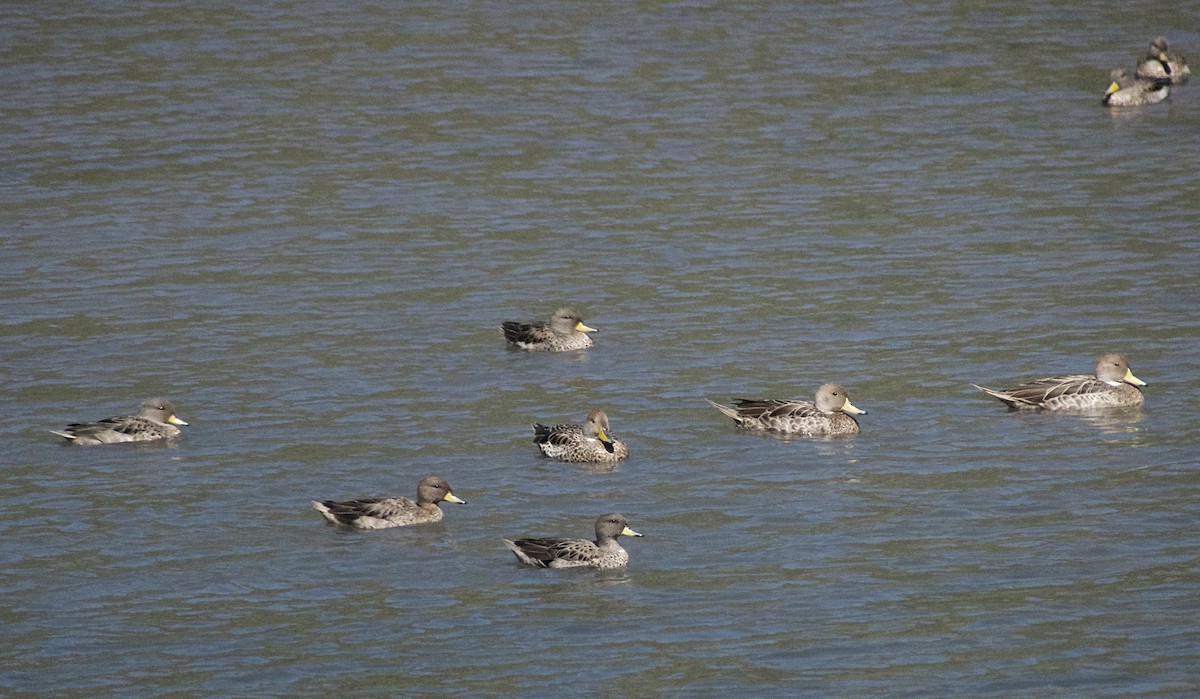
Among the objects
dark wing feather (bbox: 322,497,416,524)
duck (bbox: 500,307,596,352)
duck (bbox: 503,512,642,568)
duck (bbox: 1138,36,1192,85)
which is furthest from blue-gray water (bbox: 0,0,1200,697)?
duck (bbox: 1138,36,1192,85)

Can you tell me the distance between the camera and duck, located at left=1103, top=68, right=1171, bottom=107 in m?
37.0

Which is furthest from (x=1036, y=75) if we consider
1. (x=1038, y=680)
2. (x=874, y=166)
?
(x=1038, y=680)

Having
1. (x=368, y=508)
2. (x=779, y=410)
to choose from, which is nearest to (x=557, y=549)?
(x=368, y=508)

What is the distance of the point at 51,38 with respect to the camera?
48156 millimetres

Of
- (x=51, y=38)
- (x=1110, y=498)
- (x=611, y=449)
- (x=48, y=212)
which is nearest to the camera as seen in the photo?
(x=1110, y=498)

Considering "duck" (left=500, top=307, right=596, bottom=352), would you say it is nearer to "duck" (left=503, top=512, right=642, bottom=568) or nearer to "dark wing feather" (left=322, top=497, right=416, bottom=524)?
"dark wing feather" (left=322, top=497, right=416, bottom=524)

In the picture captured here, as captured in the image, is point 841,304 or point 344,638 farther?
point 841,304

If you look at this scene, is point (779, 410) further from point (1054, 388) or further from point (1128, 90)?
point (1128, 90)

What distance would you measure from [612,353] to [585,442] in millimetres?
4654

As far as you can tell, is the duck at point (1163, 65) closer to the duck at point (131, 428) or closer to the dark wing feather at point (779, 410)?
the dark wing feather at point (779, 410)

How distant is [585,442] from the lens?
19.7 meters

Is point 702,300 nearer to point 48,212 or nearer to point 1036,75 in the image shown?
point 48,212

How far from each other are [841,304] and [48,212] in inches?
541

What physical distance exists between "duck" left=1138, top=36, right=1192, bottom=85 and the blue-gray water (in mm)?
495
